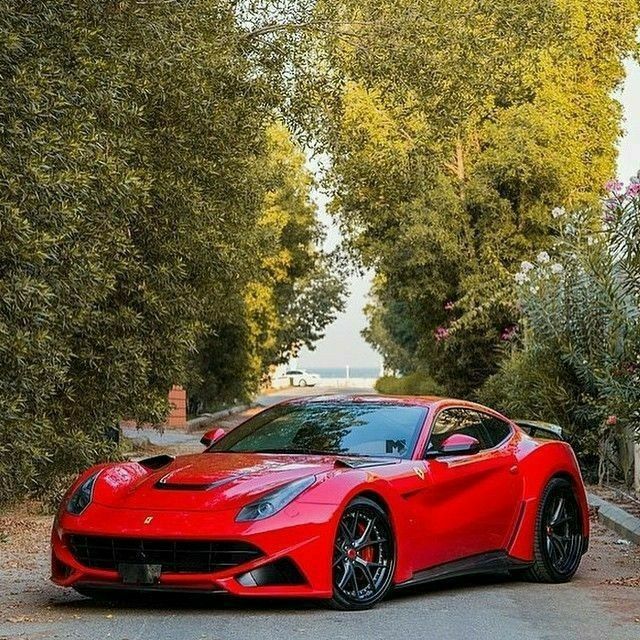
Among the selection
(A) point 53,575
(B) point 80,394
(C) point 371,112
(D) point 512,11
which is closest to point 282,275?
(C) point 371,112

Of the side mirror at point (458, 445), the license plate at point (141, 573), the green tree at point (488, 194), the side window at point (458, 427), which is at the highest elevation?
the green tree at point (488, 194)

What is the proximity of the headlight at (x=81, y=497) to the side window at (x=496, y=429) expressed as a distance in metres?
3.03

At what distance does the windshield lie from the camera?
9.74m

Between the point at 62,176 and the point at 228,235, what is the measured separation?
6.72 metres

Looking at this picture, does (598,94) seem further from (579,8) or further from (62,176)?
(62,176)

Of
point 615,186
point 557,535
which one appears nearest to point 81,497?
point 557,535

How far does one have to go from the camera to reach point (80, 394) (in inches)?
651

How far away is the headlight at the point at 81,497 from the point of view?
354 inches

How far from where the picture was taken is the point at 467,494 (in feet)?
32.5

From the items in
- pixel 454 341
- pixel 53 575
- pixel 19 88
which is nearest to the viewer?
pixel 53 575

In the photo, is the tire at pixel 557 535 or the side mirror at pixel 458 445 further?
the tire at pixel 557 535

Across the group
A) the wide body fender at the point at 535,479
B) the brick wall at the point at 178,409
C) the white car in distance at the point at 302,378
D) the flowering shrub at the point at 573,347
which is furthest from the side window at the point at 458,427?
the white car in distance at the point at 302,378

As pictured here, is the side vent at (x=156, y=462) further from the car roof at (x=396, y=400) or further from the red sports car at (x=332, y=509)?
the car roof at (x=396, y=400)

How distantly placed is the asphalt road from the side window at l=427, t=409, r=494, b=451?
1027 millimetres
